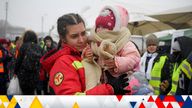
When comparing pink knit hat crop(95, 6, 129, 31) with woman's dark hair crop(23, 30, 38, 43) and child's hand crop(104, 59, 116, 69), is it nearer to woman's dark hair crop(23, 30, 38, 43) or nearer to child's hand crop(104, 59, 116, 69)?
child's hand crop(104, 59, 116, 69)

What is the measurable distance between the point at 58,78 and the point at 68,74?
6cm

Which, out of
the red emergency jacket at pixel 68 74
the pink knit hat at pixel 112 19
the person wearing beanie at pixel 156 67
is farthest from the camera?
the person wearing beanie at pixel 156 67

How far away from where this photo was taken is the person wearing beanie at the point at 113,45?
2.13m

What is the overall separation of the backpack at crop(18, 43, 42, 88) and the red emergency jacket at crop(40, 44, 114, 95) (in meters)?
4.32

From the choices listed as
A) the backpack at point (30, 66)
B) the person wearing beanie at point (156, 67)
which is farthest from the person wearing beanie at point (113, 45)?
the backpack at point (30, 66)

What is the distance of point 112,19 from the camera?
7.48 ft

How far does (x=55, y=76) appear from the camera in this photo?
83.9 inches

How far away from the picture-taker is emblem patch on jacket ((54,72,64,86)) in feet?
6.87

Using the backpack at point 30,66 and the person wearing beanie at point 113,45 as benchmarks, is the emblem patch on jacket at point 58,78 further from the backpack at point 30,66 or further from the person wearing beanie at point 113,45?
the backpack at point 30,66

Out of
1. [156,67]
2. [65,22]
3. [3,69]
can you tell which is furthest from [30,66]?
[65,22]

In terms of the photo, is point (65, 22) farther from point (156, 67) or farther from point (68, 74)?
point (156, 67)

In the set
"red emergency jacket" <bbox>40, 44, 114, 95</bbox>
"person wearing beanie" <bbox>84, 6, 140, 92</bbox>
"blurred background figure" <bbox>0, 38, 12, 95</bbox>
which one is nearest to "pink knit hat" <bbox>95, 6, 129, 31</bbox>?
"person wearing beanie" <bbox>84, 6, 140, 92</bbox>

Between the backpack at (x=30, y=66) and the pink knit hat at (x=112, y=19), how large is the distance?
170 inches

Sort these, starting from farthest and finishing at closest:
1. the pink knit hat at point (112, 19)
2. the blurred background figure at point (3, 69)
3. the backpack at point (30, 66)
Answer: the blurred background figure at point (3, 69), the backpack at point (30, 66), the pink knit hat at point (112, 19)
